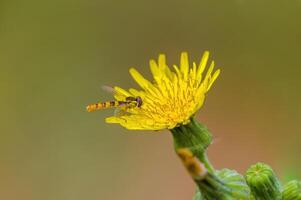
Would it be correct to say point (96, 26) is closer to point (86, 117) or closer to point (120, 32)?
point (120, 32)

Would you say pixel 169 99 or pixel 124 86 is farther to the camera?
pixel 124 86

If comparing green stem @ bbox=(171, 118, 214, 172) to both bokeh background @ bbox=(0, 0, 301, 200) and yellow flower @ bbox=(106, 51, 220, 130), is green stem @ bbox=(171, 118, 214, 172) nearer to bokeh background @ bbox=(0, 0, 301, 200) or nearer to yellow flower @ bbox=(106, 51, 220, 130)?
yellow flower @ bbox=(106, 51, 220, 130)

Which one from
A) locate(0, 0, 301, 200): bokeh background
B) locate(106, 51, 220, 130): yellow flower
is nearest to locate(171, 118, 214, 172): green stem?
locate(106, 51, 220, 130): yellow flower

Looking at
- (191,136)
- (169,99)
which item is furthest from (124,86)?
(191,136)

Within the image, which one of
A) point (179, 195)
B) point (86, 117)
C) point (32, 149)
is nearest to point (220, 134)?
point (179, 195)

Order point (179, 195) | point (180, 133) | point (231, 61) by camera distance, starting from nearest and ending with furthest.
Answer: point (180, 133), point (179, 195), point (231, 61)

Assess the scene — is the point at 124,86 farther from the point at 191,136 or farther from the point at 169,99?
the point at 191,136

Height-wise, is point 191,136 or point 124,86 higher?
point 124,86
